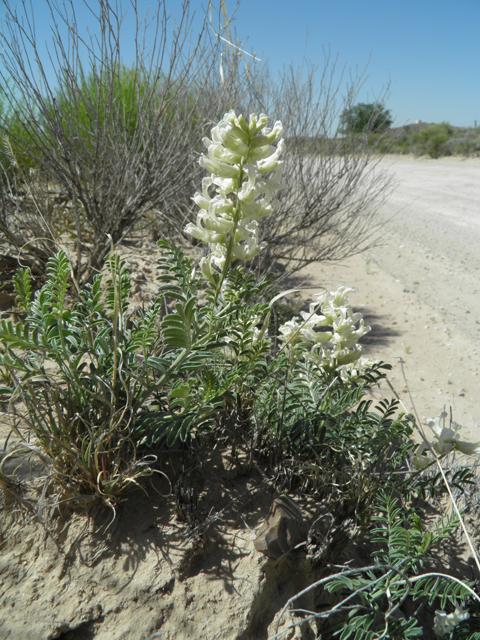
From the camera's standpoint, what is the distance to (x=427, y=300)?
5.79m

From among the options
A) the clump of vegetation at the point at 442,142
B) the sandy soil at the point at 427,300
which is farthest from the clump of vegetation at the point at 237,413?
the clump of vegetation at the point at 442,142

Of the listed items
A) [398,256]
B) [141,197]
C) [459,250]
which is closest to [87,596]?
[141,197]

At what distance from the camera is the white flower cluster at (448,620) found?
1363 mm

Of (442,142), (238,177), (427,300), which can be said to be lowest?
(427,300)

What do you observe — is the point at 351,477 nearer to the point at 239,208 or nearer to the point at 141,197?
the point at 239,208

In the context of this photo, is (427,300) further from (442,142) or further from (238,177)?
(442,142)

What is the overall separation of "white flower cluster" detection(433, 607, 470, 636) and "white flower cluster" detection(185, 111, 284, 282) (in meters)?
1.26

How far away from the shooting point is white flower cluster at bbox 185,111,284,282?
4.28 ft

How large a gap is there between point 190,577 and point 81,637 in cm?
34

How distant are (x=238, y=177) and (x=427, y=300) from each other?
503 centimetres

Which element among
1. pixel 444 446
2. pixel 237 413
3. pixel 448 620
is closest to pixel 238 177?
pixel 237 413

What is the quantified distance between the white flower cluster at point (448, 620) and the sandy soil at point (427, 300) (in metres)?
1.23

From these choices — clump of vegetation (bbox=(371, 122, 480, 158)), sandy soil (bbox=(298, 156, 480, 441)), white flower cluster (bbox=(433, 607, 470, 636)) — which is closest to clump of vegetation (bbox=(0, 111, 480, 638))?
white flower cluster (bbox=(433, 607, 470, 636))

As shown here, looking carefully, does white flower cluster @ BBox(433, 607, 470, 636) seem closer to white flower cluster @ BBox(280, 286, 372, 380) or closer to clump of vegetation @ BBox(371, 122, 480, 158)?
white flower cluster @ BBox(280, 286, 372, 380)
